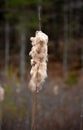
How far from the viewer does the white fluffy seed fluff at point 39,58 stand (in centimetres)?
393

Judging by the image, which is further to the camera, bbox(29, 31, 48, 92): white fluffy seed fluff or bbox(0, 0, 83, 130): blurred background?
bbox(0, 0, 83, 130): blurred background

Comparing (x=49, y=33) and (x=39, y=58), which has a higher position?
(x=49, y=33)

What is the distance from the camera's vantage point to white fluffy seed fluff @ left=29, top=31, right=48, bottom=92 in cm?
393

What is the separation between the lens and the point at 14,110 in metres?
9.77

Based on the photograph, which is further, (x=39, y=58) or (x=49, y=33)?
(x=49, y=33)

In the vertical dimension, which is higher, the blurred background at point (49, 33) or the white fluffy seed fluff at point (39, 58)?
the blurred background at point (49, 33)

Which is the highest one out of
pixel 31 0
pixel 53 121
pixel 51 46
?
pixel 31 0

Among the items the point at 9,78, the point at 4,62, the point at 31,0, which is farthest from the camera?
the point at 4,62

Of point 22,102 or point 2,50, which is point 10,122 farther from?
point 2,50

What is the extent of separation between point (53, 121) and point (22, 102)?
1.77m

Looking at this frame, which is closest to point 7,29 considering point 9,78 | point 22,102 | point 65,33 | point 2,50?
point 2,50

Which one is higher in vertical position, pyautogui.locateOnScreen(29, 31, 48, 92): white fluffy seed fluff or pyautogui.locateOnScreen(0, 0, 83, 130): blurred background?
pyautogui.locateOnScreen(0, 0, 83, 130): blurred background

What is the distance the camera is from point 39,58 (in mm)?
3941

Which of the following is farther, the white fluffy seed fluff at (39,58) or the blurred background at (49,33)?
the blurred background at (49,33)
